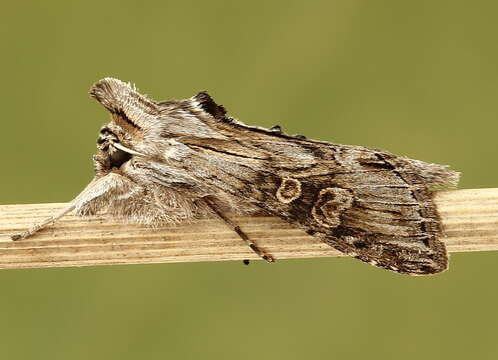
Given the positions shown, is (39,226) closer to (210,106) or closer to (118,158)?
(118,158)

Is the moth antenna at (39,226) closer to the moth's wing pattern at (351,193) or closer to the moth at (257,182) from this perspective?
the moth at (257,182)

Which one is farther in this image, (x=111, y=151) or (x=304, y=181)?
(x=111, y=151)

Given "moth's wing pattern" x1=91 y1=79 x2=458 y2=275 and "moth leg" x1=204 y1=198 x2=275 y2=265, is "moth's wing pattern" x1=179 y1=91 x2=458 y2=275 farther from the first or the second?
"moth leg" x1=204 y1=198 x2=275 y2=265

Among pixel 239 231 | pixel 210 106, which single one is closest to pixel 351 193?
pixel 239 231

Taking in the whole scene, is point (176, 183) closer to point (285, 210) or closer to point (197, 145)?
point (197, 145)

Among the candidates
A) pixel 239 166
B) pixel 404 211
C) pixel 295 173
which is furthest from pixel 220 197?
pixel 404 211

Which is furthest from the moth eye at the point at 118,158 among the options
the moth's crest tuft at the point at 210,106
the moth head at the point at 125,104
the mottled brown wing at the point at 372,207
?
the mottled brown wing at the point at 372,207

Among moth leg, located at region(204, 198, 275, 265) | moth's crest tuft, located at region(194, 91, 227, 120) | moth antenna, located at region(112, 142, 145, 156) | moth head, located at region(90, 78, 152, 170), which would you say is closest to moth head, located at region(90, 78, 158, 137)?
moth head, located at region(90, 78, 152, 170)
